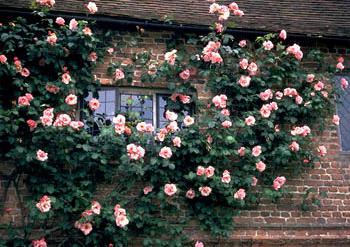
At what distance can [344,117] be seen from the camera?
30.3ft

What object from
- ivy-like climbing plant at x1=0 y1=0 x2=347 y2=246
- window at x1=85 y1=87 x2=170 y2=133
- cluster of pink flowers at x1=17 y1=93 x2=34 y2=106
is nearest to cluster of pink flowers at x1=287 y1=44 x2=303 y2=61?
ivy-like climbing plant at x1=0 y1=0 x2=347 y2=246

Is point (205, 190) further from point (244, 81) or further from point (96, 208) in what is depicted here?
point (244, 81)

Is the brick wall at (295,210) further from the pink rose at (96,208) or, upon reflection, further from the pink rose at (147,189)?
the pink rose at (96,208)

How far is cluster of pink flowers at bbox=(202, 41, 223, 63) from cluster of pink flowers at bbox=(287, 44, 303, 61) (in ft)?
3.89

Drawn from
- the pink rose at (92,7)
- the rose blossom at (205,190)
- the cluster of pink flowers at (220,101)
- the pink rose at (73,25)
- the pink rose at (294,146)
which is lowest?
the rose blossom at (205,190)

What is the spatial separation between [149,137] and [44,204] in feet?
5.79

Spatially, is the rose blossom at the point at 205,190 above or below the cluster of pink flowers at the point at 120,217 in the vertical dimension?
above

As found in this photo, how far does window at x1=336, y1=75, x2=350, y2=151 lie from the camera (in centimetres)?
906

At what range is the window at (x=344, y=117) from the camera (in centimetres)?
906

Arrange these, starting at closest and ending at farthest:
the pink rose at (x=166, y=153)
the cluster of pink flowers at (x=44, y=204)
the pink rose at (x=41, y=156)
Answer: the cluster of pink flowers at (x=44, y=204) → the pink rose at (x=41, y=156) → the pink rose at (x=166, y=153)

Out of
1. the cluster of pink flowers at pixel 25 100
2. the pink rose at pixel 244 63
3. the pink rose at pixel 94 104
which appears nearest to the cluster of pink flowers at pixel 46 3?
the cluster of pink flowers at pixel 25 100

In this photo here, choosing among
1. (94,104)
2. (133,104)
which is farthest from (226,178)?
(94,104)

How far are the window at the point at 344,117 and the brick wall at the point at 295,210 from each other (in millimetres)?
240

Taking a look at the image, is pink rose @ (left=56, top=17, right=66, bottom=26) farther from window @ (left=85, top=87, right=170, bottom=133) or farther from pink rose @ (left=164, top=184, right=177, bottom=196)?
pink rose @ (left=164, top=184, right=177, bottom=196)
